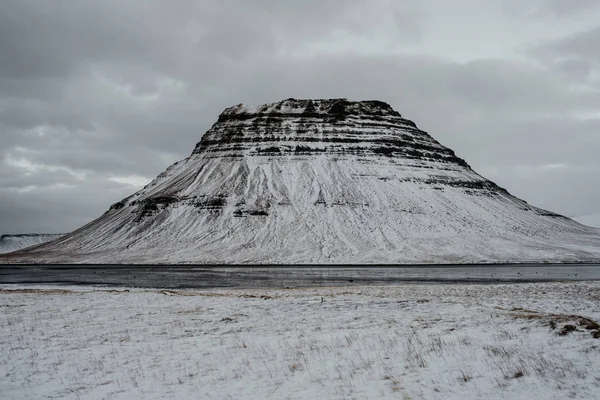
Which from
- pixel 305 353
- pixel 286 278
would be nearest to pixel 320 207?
pixel 286 278

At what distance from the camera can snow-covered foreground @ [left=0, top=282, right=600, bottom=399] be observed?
37.4 ft

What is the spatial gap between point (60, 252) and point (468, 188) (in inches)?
4379

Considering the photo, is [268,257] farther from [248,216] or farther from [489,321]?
[489,321]

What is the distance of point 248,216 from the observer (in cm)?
13325

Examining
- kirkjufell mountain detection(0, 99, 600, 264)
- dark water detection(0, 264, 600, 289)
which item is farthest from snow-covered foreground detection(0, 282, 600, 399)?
kirkjufell mountain detection(0, 99, 600, 264)

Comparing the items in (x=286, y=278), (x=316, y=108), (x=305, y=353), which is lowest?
(x=286, y=278)

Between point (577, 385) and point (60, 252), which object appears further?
point (60, 252)

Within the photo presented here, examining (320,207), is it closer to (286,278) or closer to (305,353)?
(286,278)

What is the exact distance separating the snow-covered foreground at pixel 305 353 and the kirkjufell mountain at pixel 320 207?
82866mm

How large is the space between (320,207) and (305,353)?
12125 centimetres

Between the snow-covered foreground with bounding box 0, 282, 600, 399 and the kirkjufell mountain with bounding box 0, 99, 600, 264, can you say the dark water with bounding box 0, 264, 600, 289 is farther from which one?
the kirkjufell mountain with bounding box 0, 99, 600, 264

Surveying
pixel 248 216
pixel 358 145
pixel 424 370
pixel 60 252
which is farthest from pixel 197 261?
pixel 424 370

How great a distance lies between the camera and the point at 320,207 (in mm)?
135125

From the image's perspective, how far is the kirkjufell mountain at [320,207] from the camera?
114 metres
